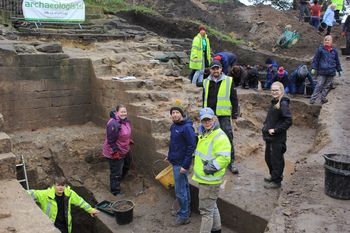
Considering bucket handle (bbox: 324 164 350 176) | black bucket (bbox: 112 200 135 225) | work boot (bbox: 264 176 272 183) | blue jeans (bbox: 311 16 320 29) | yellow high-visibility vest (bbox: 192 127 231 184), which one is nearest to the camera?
bucket handle (bbox: 324 164 350 176)

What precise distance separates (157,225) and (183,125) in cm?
189

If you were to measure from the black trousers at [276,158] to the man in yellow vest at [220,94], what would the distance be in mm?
850

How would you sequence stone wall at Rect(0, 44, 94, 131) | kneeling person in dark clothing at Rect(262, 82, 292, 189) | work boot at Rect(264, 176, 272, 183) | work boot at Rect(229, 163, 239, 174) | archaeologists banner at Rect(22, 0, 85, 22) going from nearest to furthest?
kneeling person in dark clothing at Rect(262, 82, 292, 189) → work boot at Rect(264, 176, 272, 183) → work boot at Rect(229, 163, 239, 174) → stone wall at Rect(0, 44, 94, 131) → archaeologists banner at Rect(22, 0, 85, 22)

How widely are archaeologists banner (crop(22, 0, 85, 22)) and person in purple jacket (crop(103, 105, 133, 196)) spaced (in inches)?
248

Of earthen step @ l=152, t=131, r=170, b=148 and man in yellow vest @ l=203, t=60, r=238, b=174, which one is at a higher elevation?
man in yellow vest @ l=203, t=60, r=238, b=174

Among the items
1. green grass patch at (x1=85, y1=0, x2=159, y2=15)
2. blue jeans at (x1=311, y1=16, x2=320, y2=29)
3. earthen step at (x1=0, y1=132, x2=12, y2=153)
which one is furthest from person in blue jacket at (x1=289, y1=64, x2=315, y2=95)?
blue jeans at (x1=311, y1=16, x2=320, y2=29)

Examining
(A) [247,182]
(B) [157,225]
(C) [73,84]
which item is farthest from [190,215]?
(C) [73,84]

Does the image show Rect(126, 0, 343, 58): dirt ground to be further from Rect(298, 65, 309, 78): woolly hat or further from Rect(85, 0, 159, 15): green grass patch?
Rect(298, 65, 309, 78): woolly hat

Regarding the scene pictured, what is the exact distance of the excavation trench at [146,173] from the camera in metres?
6.09

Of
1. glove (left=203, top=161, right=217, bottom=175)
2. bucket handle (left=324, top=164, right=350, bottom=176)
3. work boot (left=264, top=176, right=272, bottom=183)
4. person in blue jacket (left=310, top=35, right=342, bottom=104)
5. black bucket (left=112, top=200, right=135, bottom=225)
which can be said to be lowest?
black bucket (left=112, top=200, right=135, bottom=225)

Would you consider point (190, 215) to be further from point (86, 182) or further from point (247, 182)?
point (86, 182)

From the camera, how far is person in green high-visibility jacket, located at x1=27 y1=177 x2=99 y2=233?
6090 mm

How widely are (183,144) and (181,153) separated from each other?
0.51 feet

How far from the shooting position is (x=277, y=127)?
5840 mm
